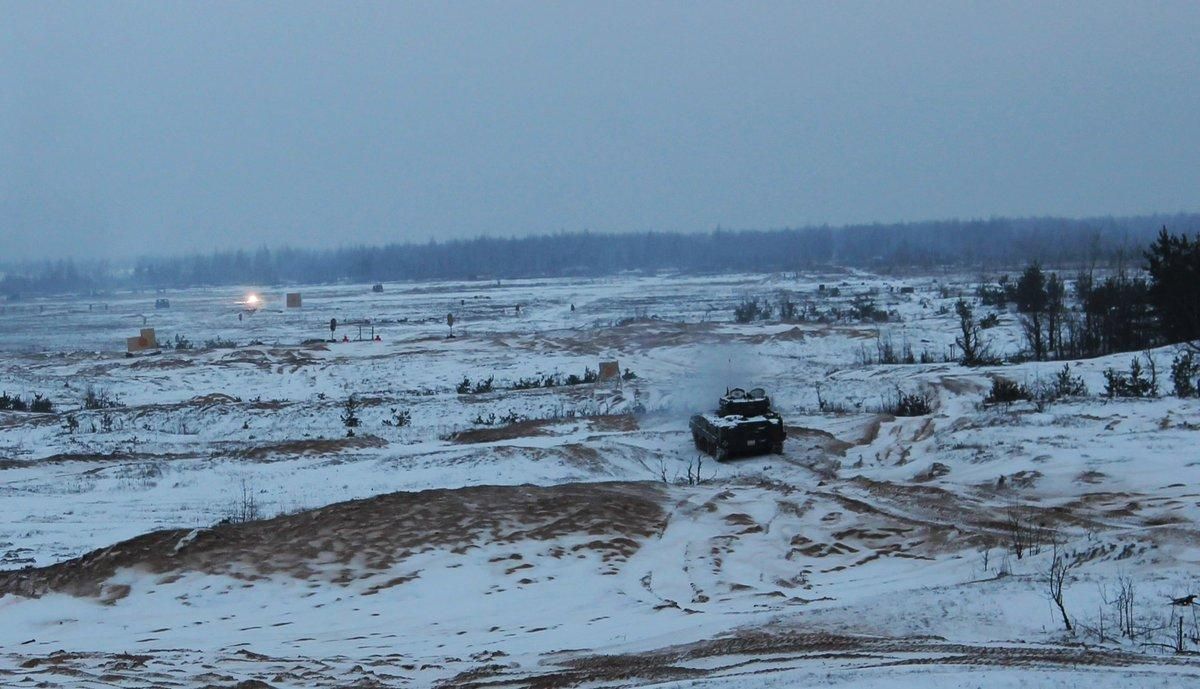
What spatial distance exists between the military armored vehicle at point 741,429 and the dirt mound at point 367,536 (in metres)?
5.45

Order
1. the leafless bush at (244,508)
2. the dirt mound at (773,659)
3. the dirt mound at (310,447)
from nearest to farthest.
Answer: the dirt mound at (773,659) < the leafless bush at (244,508) < the dirt mound at (310,447)

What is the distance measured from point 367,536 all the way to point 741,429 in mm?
10348

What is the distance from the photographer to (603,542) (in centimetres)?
1491

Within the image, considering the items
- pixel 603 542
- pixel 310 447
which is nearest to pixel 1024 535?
pixel 603 542

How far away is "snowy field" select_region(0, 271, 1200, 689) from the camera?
9297 mm

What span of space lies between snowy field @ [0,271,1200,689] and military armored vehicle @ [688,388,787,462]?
495 millimetres

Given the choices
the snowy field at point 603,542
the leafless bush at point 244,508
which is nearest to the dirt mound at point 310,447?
the snowy field at point 603,542

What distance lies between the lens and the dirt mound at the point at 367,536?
1348 centimetres

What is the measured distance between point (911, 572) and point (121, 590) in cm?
999

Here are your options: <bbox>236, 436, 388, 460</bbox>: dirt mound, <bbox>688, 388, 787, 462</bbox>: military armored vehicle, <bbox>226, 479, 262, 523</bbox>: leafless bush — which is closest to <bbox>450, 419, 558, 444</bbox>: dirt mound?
<bbox>236, 436, 388, 460</bbox>: dirt mound

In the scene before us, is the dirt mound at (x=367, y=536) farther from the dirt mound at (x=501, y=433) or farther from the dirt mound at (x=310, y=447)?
the dirt mound at (x=501, y=433)

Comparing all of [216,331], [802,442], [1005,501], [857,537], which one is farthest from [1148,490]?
[216,331]

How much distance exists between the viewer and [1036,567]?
38.1 feet

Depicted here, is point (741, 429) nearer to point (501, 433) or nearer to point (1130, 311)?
point (501, 433)
